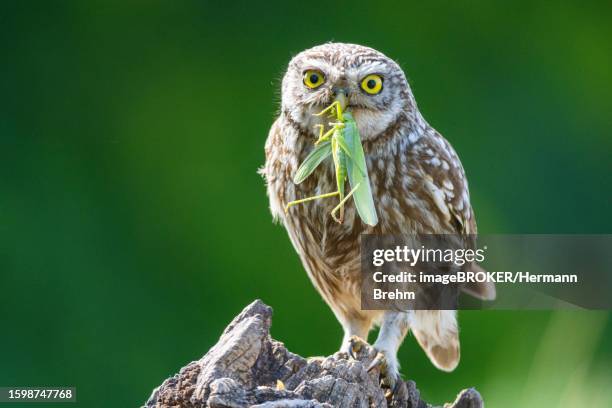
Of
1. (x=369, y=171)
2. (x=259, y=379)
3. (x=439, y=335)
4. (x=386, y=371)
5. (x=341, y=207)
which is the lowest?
(x=439, y=335)

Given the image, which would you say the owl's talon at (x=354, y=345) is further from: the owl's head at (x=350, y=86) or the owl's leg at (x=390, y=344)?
the owl's head at (x=350, y=86)

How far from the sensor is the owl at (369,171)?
314cm

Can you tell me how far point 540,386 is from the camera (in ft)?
11.3

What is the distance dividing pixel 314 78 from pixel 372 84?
0.17 m

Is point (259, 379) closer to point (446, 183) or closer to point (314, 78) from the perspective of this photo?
point (314, 78)

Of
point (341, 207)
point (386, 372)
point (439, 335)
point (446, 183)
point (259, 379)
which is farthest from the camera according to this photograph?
point (439, 335)

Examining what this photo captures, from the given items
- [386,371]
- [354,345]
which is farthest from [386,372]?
[354,345]

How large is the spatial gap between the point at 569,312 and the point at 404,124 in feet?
3.25

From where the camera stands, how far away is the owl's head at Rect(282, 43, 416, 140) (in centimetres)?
311

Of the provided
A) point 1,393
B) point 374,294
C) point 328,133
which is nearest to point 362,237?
point 374,294

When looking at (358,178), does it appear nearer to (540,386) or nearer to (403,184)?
(403,184)

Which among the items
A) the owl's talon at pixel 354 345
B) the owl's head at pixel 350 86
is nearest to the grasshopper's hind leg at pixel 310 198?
the owl's head at pixel 350 86

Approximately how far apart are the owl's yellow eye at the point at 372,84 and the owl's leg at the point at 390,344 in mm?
709

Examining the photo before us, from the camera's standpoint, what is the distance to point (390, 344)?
3.19 metres
